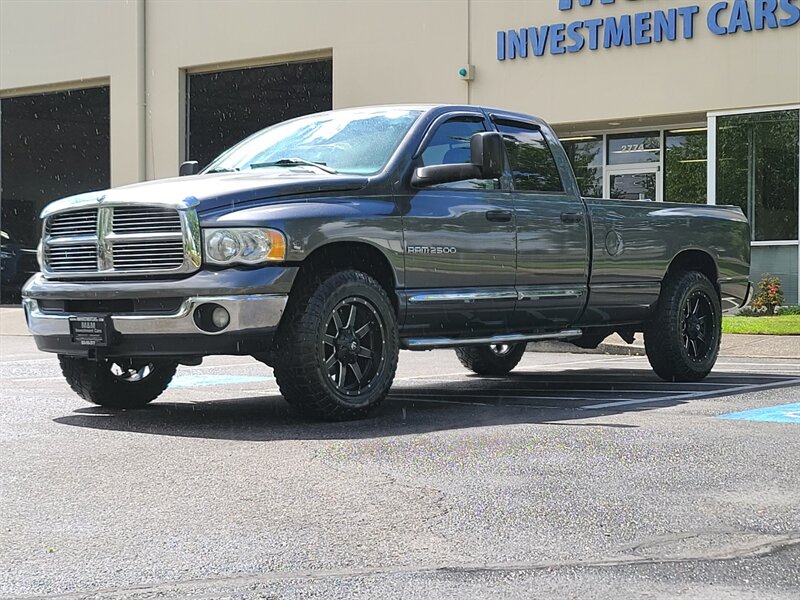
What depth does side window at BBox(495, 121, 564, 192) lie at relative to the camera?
923 cm

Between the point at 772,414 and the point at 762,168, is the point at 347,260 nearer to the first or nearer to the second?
the point at 772,414

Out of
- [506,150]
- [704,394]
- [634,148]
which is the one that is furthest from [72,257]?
[634,148]

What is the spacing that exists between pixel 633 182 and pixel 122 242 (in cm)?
1667

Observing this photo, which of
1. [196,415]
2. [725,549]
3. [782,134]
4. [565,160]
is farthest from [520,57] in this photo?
[725,549]

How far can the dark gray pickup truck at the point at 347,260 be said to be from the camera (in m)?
7.25

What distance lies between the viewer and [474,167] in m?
8.23

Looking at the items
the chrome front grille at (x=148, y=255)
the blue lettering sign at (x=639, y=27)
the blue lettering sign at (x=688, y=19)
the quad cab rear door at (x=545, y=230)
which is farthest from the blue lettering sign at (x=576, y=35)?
the chrome front grille at (x=148, y=255)

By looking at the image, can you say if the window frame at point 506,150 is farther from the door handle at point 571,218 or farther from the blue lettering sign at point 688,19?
the blue lettering sign at point 688,19

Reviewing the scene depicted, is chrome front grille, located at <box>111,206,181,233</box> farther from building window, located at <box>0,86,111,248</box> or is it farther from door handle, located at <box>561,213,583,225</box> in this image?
building window, located at <box>0,86,111,248</box>

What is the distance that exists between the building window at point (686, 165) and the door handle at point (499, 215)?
1318cm

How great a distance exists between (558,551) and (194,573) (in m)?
1.24

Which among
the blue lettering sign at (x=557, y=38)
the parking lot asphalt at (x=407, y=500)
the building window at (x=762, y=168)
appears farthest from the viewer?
the blue lettering sign at (x=557, y=38)

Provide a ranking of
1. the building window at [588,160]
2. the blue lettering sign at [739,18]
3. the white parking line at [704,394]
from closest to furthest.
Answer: the white parking line at [704,394] < the blue lettering sign at [739,18] < the building window at [588,160]

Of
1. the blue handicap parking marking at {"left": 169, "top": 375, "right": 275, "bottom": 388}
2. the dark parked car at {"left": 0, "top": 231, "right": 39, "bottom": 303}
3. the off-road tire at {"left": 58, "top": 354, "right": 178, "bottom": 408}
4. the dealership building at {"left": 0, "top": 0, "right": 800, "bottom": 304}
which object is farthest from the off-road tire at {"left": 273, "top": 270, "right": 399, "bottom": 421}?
the dark parked car at {"left": 0, "top": 231, "right": 39, "bottom": 303}
